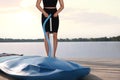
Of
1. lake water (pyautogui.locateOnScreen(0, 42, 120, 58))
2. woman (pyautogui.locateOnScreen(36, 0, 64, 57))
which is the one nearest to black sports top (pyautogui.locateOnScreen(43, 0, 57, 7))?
woman (pyautogui.locateOnScreen(36, 0, 64, 57))

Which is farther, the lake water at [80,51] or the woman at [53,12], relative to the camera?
the lake water at [80,51]

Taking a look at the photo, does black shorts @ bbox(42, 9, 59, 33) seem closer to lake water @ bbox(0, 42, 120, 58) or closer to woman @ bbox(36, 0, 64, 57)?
woman @ bbox(36, 0, 64, 57)

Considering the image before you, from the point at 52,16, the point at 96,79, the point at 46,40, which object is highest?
the point at 52,16

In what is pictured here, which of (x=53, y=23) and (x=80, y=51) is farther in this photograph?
(x=80, y=51)

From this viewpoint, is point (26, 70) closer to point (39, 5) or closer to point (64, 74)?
point (64, 74)

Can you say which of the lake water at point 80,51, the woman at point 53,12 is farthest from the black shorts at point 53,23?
the lake water at point 80,51

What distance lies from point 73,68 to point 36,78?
548 millimetres

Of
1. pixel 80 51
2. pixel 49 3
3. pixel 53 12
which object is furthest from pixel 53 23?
pixel 80 51

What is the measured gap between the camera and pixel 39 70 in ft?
A: 15.2

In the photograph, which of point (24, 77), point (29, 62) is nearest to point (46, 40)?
point (29, 62)

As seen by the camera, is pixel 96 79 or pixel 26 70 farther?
pixel 96 79

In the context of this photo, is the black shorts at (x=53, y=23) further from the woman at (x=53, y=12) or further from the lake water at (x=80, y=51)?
the lake water at (x=80, y=51)

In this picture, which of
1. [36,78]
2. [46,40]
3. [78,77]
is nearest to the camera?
[36,78]

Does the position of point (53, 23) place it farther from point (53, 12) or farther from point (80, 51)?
point (80, 51)
